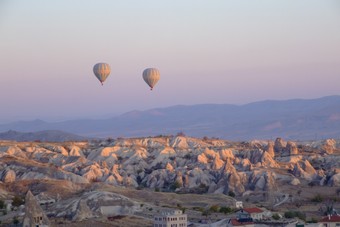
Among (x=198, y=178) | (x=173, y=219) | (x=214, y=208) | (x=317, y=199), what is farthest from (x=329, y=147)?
(x=173, y=219)

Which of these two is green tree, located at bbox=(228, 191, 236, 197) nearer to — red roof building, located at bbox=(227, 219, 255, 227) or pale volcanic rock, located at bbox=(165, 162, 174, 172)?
pale volcanic rock, located at bbox=(165, 162, 174, 172)

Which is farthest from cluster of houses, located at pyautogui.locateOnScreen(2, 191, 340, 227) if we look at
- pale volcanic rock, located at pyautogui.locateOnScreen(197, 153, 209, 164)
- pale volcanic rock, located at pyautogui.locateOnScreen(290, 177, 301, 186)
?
pale volcanic rock, located at pyautogui.locateOnScreen(197, 153, 209, 164)

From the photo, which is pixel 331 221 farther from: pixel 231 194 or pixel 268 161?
pixel 268 161

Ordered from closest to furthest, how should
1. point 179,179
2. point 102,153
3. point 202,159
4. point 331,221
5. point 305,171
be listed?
point 331,221 → point 179,179 → point 305,171 → point 202,159 → point 102,153

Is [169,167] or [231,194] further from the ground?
[169,167]

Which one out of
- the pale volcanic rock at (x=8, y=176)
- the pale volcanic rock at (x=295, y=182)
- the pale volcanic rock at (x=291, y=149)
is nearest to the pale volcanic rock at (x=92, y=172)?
the pale volcanic rock at (x=8, y=176)

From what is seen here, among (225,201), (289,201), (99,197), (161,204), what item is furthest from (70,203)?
(289,201)
